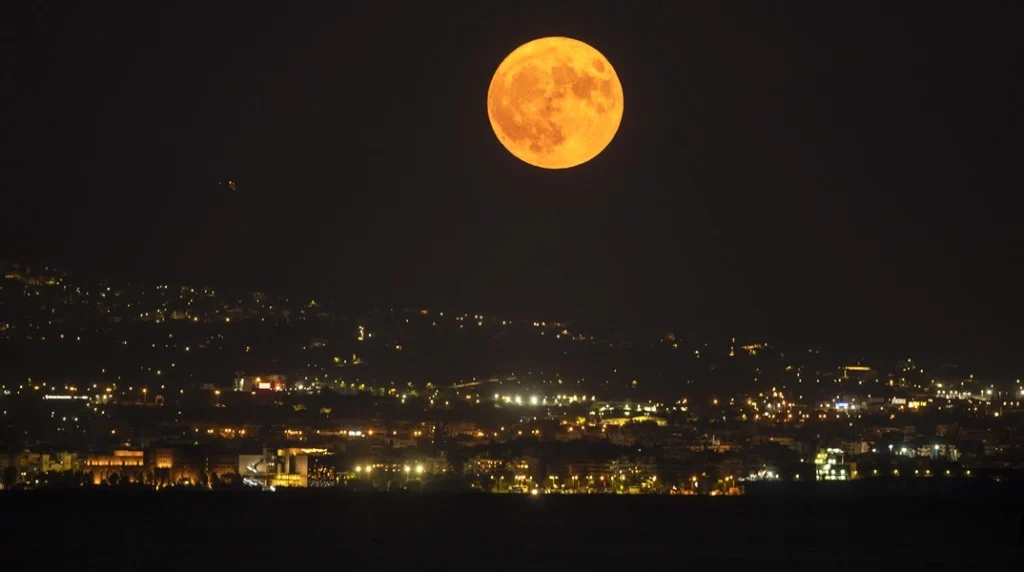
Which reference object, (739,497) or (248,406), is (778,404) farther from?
(248,406)

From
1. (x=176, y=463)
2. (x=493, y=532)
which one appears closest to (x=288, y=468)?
(x=176, y=463)

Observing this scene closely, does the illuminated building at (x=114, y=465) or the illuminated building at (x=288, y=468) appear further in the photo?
the illuminated building at (x=288, y=468)

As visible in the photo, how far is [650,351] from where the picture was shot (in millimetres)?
87562

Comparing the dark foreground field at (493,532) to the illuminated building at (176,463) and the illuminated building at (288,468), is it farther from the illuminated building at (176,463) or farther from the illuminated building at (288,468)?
the illuminated building at (176,463)

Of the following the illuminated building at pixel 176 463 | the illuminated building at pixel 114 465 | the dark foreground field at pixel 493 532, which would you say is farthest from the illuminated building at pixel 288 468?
the illuminated building at pixel 114 465

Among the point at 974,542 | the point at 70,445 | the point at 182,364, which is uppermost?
the point at 182,364

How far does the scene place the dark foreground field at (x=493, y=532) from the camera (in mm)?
28547

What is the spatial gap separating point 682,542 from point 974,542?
663cm

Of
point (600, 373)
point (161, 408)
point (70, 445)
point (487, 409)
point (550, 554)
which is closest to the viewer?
point (550, 554)

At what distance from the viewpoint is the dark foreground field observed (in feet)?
93.7

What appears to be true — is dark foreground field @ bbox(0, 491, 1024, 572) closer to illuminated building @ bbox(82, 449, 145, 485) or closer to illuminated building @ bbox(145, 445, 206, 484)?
illuminated building @ bbox(145, 445, 206, 484)

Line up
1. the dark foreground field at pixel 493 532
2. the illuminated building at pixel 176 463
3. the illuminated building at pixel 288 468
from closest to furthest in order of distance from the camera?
1. the dark foreground field at pixel 493 532
2. the illuminated building at pixel 176 463
3. the illuminated building at pixel 288 468

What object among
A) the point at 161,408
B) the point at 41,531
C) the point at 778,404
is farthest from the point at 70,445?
the point at 778,404

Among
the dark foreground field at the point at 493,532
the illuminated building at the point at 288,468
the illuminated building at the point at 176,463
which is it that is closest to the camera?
the dark foreground field at the point at 493,532
